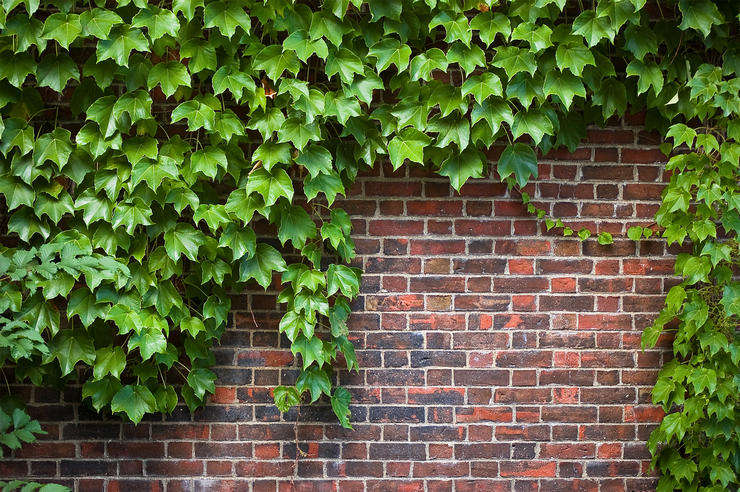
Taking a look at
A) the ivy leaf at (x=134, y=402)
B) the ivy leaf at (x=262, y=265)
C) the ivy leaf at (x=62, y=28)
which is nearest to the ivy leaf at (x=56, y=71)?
the ivy leaf at (x=62, y=28)

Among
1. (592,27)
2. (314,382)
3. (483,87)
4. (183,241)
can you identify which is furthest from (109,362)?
(592,27)

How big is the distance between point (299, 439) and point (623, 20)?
2028mm

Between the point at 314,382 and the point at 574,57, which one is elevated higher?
the point at 574,57

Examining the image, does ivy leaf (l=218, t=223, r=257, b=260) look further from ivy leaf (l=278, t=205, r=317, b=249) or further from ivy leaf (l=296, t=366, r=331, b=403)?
ivy leaf (l=296, t=366, r=331, b=403)

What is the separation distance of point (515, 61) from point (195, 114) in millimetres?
1180

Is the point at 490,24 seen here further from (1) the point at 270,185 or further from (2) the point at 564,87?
(1) the point at 270,185

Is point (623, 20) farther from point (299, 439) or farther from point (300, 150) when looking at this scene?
point (299, 439)

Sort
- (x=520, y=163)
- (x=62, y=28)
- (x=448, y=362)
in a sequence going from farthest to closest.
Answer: (x=448, y=362)
(x=520, y=163)
(x=62, y=28)

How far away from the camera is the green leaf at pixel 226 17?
7.63 feet

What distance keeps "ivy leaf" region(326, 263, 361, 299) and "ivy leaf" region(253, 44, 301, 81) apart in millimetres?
731

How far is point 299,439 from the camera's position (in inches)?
105

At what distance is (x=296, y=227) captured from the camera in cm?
249

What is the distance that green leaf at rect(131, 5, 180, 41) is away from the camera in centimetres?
231

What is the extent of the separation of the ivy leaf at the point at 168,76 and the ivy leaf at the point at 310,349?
1.04 m
